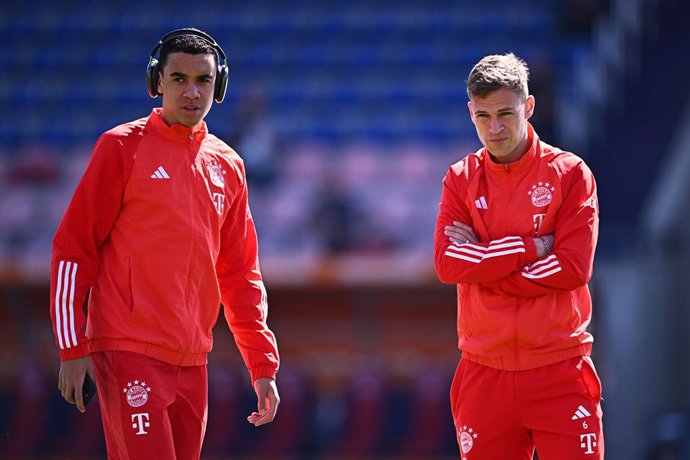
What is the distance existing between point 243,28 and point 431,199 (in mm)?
3771

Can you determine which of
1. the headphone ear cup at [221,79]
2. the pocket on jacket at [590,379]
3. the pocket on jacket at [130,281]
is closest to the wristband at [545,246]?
the pocket on jacket at [590,379]

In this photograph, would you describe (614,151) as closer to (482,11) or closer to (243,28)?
(482,11)

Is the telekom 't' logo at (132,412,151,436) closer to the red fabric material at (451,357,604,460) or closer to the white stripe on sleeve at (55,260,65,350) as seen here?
the white stripe on sleeve at (55,260,65,350)

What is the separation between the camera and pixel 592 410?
12.0ft

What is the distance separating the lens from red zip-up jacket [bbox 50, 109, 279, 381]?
11.7 feet

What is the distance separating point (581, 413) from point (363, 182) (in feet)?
22.6

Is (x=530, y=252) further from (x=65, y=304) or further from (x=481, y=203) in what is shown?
(x=65, y=304)

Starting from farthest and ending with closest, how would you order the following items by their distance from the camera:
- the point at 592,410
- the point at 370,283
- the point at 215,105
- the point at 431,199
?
the point at 215,105 < the point at 431,199 < the point at 370,283 < the point at 592,410

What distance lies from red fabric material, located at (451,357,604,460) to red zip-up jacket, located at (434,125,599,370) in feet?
0.15

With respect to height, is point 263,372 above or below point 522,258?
below

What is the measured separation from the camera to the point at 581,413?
362 cm

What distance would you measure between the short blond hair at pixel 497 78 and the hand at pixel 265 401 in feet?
3.78

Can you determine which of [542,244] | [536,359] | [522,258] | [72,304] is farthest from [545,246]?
[72,304]

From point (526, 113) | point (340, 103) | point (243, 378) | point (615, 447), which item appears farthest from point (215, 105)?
point (526, 113)
